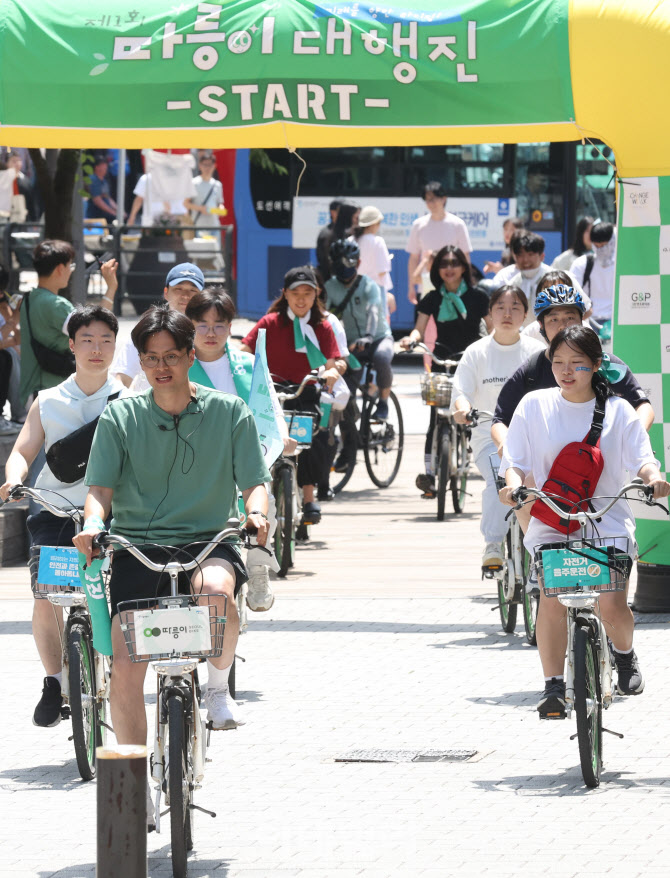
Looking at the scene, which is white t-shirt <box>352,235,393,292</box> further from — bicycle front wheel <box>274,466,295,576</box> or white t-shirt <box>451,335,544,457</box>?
white t-shirt <box>451,335,544,457</box>

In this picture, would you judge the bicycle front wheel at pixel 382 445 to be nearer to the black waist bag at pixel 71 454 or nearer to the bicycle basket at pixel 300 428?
the bicycle basket at pixel 300 428

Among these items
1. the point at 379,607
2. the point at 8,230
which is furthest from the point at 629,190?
the point at 8,230

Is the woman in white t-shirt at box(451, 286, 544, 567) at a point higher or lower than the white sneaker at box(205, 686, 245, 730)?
higher

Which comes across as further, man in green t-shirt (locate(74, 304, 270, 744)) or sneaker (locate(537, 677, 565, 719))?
sneaker (locate(537, 677, 565, 719))

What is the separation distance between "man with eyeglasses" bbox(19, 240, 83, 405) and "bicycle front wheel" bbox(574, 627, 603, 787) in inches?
195

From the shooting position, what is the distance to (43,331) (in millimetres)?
10289

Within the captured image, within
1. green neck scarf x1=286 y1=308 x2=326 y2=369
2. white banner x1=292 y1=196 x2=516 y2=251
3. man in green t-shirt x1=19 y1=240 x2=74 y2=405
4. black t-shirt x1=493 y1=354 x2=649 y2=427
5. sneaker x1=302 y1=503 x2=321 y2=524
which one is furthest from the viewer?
white banner x1=292 y1=196 x2=516 y2=251

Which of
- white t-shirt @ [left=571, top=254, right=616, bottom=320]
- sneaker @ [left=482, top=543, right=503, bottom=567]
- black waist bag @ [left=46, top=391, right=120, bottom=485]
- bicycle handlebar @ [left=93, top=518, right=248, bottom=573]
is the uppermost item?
white t-shirt @ [left=571, top=254, right=616, bottom=320]

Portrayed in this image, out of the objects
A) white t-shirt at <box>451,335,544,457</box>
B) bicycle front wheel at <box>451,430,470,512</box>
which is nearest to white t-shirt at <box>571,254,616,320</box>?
bicycle front wheel at <box>451,430,470,512</box>

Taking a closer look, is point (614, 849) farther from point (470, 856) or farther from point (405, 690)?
point (405, 690)

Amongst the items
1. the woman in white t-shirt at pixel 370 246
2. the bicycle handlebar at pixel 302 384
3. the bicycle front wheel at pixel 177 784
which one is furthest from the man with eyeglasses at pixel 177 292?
the woman in white t-shirt at pixel 370 246

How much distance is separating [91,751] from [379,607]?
359cm

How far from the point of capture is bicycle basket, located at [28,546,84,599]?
637 cm

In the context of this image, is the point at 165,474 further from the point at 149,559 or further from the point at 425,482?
the point at 425,482
